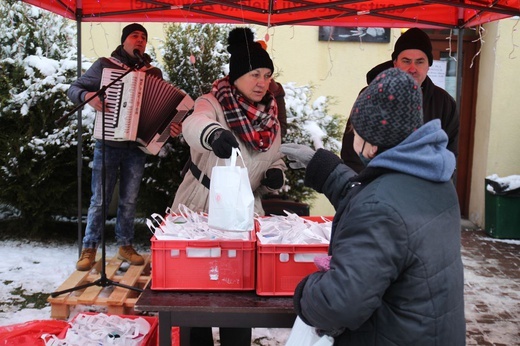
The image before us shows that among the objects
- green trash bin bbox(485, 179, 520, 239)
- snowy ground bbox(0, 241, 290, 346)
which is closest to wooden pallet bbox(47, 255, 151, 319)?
snowy ground bbox(0, 241, 290, 346)

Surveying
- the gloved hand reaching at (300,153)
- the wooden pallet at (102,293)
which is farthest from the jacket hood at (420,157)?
the wooden pallet at (102,293)

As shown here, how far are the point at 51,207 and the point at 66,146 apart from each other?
2.36 feet

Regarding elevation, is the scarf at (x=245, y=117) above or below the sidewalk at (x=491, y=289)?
above

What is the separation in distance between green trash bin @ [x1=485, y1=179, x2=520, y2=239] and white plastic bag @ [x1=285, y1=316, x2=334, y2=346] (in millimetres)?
5655

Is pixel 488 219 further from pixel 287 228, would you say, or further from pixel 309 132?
pixel 287 228

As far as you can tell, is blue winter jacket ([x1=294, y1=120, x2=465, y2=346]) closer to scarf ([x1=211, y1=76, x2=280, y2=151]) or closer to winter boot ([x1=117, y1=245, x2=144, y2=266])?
scarf ([x1=211, y1=76, x2=280, y2=151])

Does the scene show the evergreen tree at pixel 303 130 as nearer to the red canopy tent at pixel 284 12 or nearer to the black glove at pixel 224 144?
the red canopy tent at pixel 284 12

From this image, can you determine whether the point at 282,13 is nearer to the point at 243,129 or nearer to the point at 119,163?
the point at 119,163

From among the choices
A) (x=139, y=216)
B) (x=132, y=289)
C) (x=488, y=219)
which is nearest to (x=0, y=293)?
(x=132, y=289)

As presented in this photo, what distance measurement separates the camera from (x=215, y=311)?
229 cm

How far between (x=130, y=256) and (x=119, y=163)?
816 millimetres

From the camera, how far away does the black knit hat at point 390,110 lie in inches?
66.8

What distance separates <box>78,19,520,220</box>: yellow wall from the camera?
736cm

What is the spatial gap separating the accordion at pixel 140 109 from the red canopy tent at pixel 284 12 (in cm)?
66
